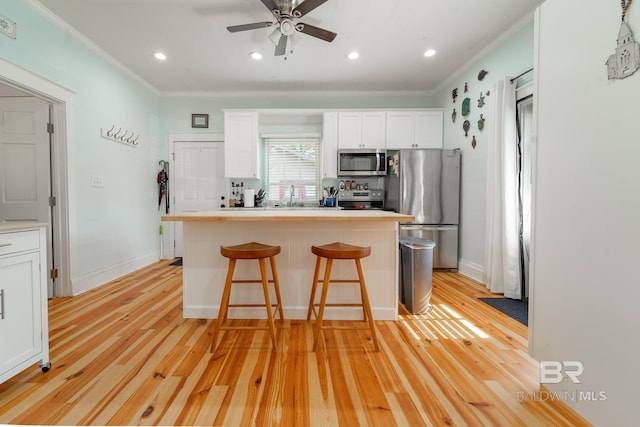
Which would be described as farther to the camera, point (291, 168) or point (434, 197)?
point (291, 168)

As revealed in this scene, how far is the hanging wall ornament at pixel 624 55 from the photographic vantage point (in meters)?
→ 1.02

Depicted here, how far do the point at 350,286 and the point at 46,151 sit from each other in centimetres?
338

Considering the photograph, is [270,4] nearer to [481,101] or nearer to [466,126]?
[481,101]

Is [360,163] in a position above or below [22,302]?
above

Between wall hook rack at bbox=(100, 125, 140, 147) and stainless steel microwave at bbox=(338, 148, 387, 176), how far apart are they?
3.08m

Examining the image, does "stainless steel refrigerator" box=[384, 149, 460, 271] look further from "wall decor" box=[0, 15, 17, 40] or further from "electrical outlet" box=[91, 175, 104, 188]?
"wall decor" box=[0, 15, 17, 40]

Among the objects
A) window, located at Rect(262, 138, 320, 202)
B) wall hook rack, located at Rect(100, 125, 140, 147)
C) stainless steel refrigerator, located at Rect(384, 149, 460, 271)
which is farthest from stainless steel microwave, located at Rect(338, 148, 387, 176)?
wall hook rack, located at Rect(100, 125, 140, 147)

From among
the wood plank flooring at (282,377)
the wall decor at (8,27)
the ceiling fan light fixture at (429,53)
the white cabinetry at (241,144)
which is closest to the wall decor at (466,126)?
the ceiling fan light fixture at (429,53)

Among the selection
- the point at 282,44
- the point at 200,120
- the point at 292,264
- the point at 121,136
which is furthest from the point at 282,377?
the point at 200,120

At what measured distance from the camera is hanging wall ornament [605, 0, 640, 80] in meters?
1.02

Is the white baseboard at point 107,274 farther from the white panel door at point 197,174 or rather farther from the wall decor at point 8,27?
the wall decor at point 8,27

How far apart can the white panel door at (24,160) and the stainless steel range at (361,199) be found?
362cm

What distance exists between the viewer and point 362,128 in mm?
A: 4289

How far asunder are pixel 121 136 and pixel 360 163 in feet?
11.2
